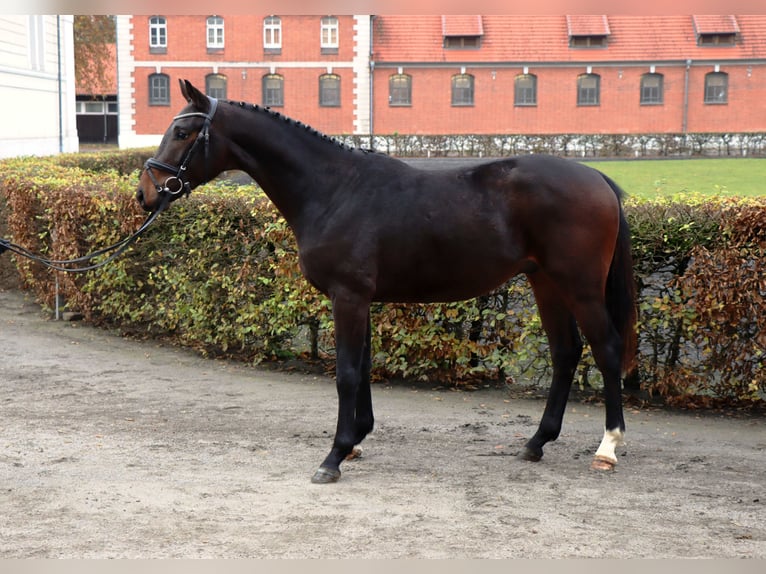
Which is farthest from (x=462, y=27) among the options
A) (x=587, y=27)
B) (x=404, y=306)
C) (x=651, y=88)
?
(x=404, y=306)

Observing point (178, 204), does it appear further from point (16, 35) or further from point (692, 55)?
point (692, 55)

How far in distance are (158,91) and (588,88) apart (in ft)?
77.3

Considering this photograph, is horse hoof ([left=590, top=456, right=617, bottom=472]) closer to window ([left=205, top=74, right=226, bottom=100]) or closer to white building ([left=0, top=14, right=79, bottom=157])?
white building ([left=0, top=14, right=79, bottom=157])

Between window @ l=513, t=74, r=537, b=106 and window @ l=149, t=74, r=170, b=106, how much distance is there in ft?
62.5

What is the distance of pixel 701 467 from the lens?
5867 millimetres

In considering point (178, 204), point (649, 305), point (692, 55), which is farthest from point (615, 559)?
point (692, 55)

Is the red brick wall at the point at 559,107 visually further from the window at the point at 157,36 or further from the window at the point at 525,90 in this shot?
the window at the point at 157,36

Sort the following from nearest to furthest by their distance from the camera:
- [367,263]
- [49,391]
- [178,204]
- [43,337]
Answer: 1. [367,263]
2. [49,391]
3. [178,204]
4. [43,337]

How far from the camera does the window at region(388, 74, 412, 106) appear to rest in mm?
51312

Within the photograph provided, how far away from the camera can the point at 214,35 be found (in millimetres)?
51625

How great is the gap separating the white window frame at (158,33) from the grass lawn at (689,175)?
2530 centimetres

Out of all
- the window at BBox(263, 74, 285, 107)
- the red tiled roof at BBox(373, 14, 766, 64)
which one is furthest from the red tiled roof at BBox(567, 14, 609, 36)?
the window at BBox(263, 74, 285, 107)

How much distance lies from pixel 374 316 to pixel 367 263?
2.38m

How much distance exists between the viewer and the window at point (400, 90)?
51.3m
